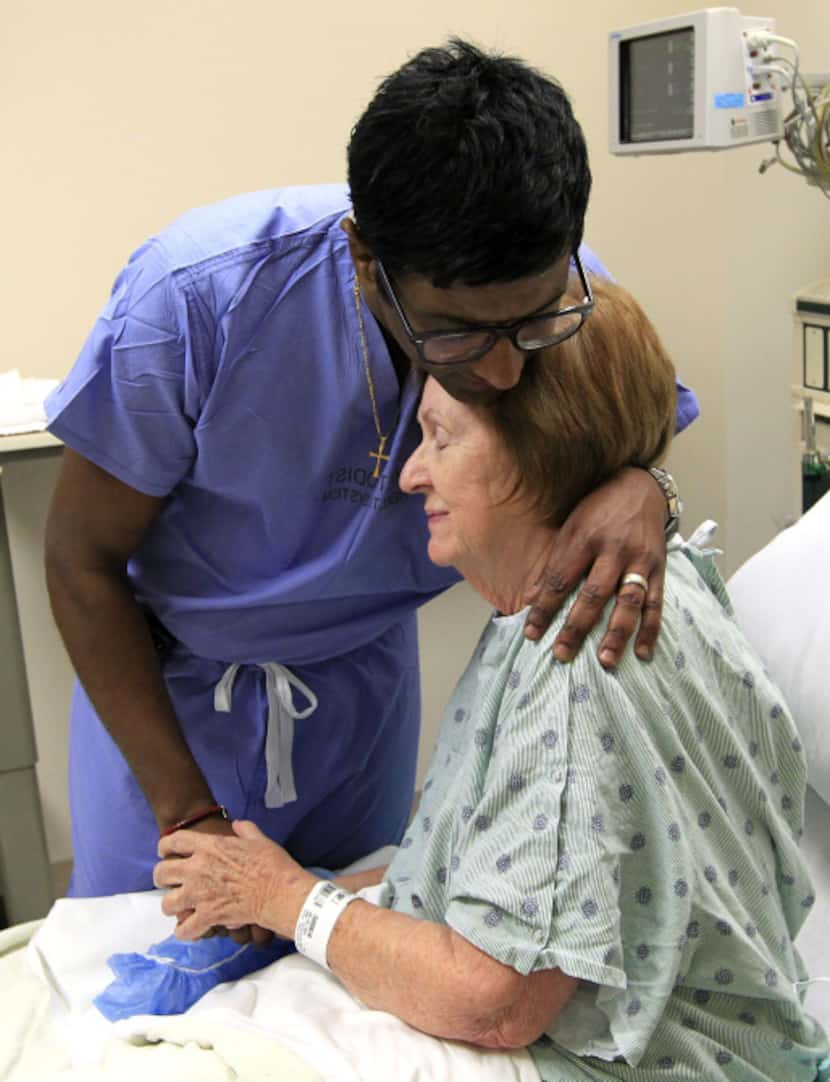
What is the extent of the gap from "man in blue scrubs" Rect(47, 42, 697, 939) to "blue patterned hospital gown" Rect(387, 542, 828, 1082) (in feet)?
0.23

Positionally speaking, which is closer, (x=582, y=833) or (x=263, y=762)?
(x=582, y=833)

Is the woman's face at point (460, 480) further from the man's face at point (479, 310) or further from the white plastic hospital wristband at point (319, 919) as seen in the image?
the white plastic hospital wristband at point (319, 919)

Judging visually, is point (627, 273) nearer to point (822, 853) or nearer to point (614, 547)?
point (822, 853)

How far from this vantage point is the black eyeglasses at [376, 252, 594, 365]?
1.01 meters

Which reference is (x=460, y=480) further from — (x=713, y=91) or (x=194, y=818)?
(x=713, y=91)

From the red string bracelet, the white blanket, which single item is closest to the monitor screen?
the red string bracelet

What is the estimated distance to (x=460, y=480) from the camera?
46.0 inches

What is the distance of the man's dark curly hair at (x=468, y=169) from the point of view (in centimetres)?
90

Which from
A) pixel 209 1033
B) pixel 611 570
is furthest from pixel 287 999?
pixel 611 570

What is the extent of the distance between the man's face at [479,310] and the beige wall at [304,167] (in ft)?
3.98

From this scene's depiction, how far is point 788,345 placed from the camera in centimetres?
300

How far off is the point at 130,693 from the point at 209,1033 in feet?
1.34

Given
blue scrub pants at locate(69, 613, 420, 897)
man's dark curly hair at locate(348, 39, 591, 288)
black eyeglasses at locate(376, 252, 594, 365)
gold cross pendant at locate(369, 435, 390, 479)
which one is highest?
man's dark curly hair at locate(348, 39, 591, 288)

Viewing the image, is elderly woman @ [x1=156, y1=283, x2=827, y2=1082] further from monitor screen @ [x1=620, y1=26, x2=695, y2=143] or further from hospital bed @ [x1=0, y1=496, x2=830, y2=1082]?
monitor screen @ [x1=620, y1=26, x2=695, y2=143]
